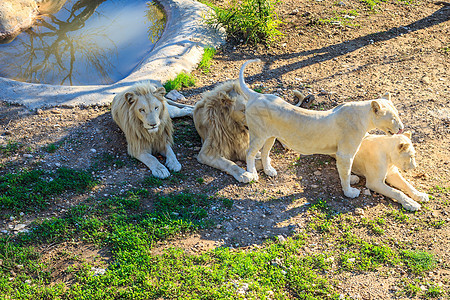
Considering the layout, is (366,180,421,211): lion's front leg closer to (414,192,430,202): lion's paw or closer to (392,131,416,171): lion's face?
(414,192,430,202): lion's paw

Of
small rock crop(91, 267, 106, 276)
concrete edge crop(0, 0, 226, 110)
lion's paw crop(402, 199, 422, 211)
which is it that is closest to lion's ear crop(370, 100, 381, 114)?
lion's paw crop(402, 199, 422, 211)

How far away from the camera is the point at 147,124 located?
241 inches

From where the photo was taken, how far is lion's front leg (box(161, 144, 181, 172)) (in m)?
6.33

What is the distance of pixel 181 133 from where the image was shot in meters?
7.21

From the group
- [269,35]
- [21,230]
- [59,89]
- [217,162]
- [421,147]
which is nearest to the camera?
[21,230]

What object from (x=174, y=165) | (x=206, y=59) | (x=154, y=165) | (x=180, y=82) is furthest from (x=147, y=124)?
(x=206, y=59)

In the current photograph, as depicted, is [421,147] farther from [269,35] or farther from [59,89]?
[59,89]

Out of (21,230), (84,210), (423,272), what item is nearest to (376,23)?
(423,272)

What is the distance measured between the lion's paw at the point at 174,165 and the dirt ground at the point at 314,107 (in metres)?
0.10

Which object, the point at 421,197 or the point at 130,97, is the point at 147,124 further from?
the point at 421,197

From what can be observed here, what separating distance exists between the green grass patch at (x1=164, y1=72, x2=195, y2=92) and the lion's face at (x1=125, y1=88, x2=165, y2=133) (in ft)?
6.01

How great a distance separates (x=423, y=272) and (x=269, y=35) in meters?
6.42

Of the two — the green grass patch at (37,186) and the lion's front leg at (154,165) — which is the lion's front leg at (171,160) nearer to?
the lion's front leg at (154,165)

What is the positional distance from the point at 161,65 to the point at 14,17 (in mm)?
4831
